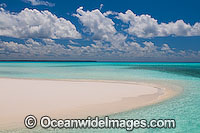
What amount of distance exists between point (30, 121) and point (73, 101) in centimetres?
284

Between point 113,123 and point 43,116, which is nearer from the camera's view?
point 113,123

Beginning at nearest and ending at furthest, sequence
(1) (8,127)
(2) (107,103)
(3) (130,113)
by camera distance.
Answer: (1) (8,127)
(3) (130,113)
(2) (107,103)

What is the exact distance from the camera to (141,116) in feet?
20.0

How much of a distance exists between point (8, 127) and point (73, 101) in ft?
11.3

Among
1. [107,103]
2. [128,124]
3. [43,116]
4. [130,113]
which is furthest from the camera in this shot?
[107,103]

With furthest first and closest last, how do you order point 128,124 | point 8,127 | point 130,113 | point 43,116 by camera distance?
point 130,113, point 43,116, point 128,124, point 8,127

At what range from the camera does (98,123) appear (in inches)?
213

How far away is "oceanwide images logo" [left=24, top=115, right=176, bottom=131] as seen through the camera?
5.15 meters

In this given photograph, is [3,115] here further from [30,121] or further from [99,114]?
[99,114]

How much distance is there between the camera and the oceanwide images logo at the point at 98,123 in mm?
5152

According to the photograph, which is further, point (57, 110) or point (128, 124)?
point (57, 110)

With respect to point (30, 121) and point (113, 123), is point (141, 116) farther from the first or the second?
point (30, 121)

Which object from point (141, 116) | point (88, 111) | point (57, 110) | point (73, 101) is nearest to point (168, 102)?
point (141, 116)

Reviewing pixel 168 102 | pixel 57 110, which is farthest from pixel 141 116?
pixel 57 110
